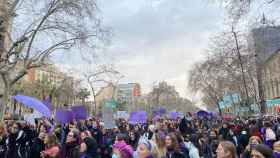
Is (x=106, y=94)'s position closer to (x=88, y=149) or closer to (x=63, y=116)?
(x=63, y=116)

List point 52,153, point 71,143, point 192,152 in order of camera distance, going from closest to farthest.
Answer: point 52,153 < point 192,152 < point 71,143

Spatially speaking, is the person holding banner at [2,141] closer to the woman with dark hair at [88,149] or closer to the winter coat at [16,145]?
the winter coat at [16,145]

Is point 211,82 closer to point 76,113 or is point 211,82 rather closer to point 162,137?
point 76,113

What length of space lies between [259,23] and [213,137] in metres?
6.76

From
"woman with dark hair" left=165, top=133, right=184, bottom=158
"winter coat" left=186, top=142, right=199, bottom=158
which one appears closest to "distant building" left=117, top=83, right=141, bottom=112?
"winter coat" left=186, top=142, right=199, bottom=158

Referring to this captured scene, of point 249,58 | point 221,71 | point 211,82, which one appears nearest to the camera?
point 249,58

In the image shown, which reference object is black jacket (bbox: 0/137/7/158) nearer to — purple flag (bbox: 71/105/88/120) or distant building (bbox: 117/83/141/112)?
purple flag (bbox: 71/105/88/120)

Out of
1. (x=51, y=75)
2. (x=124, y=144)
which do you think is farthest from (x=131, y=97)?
(x=124, y=144)

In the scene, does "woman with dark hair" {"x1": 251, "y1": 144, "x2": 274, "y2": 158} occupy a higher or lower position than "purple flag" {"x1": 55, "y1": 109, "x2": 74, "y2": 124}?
lower

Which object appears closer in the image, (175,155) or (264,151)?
(264,151)

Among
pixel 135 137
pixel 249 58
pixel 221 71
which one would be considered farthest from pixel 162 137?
pixel 221 71

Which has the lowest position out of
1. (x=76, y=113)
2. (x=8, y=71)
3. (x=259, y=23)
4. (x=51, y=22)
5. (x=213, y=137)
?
(x=213, y=137)

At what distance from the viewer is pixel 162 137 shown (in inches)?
275

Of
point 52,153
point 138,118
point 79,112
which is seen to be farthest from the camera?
point 138,118
